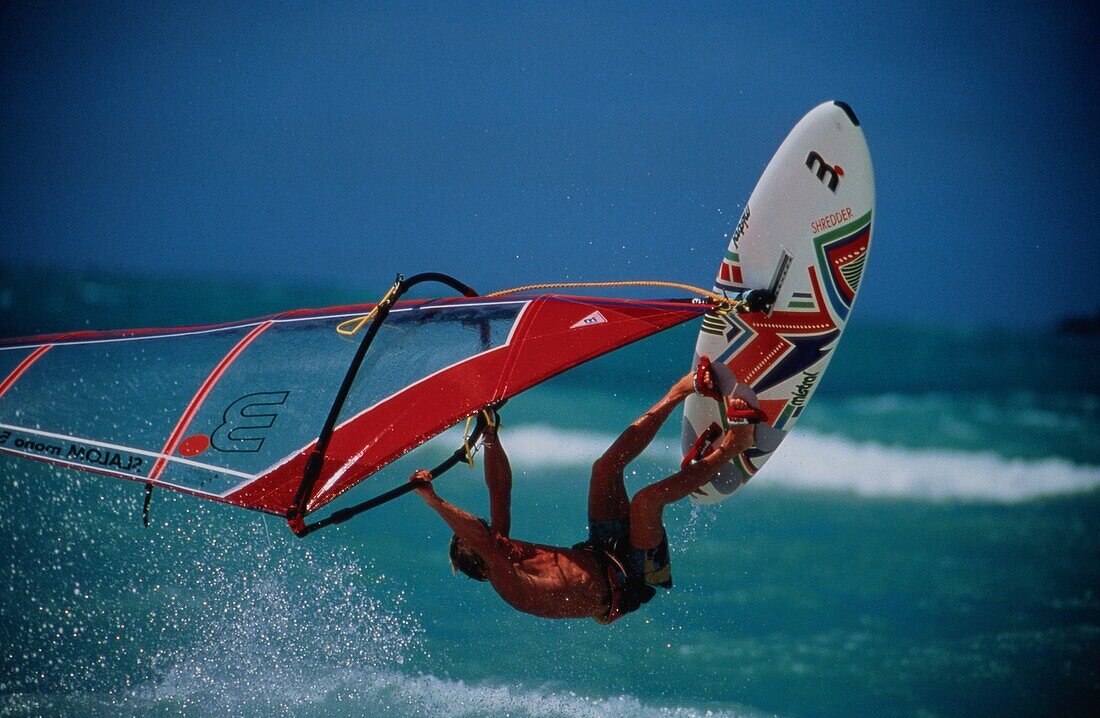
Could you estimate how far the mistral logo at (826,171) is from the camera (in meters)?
3.02

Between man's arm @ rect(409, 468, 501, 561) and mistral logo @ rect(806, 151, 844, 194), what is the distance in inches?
52.9

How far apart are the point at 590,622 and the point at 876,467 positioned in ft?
11.0

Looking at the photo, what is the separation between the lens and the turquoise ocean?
378cm

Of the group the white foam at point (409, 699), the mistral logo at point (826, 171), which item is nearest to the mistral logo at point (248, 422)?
the white foam at point (409, 699)

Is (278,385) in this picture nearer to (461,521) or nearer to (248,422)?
(248,422)

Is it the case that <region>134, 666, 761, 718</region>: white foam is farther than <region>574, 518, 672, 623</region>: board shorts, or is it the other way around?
<region>134, 666, 761, 718</region>: white foam

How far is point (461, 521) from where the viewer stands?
2684mm

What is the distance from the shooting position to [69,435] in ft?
10.1

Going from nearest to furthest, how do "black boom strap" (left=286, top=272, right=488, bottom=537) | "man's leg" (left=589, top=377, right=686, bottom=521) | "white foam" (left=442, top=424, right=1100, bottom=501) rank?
"black boom strap" (left=286, top=272, right=488, bottom=537), "man's leg" (left=589, top=377, right=686, bottom=521), "white foam" (left=442, top=424, right=1100, bottom=501)

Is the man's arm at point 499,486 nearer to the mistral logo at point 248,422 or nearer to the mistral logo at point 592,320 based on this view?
the mistral logo at point 592,320

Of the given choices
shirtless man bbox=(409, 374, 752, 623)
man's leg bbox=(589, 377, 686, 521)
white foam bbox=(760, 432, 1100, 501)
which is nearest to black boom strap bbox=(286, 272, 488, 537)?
shirtless man bbox=(409, 374, 752, 623)

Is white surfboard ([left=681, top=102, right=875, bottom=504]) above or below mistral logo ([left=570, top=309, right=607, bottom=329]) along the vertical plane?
above

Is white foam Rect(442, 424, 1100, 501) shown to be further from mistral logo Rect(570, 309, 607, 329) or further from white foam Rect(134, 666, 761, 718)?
mistral logo Rect(570, 309, 607, 329)

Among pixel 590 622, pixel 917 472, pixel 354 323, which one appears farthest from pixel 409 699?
pixel 917 472
